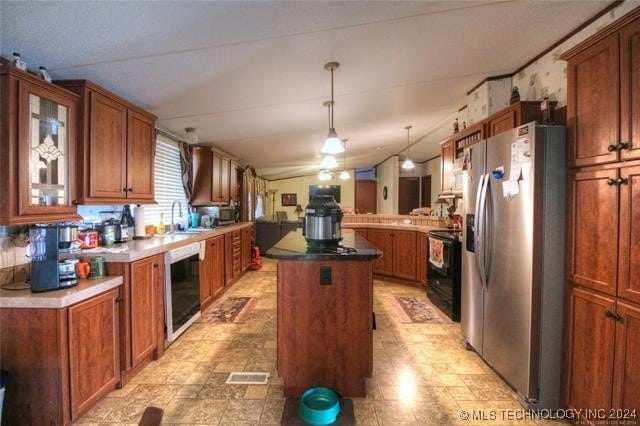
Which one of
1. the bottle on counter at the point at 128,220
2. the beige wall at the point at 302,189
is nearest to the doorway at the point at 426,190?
the beige wall at the point at 302,189

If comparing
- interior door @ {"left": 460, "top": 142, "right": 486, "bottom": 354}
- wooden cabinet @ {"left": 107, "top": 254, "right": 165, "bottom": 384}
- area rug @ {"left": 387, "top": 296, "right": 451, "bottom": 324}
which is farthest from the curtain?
interior door @ {"left": 460, "top": 142, "right": 486, "bottom": 354}

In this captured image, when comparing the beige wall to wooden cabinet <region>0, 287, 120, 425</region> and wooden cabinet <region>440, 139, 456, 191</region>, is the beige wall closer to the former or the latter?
wooden cabinet <region>440, 139, 456, 191</region>

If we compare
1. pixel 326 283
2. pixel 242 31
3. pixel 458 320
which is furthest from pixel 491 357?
pixel 242 31

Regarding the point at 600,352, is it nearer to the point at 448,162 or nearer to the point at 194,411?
the point at 194,411

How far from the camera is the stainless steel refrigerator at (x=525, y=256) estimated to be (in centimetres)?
180

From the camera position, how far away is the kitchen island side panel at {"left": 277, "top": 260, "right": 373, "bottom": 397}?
6.41 feet

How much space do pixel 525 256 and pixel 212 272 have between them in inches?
129

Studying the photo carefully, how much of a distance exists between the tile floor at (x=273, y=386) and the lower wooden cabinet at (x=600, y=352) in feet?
1.23

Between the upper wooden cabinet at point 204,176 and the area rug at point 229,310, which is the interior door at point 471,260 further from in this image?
the upper wooden cabinet at point 204,176

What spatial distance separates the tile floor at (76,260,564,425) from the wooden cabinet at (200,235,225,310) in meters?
0.55

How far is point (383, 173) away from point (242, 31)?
26.3 ft

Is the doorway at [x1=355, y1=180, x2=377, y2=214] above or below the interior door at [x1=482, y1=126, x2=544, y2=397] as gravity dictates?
above

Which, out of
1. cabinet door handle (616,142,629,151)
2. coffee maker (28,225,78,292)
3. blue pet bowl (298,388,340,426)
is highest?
cabinet door handle (616,142,629,151)

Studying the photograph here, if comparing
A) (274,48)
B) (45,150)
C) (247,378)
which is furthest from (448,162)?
(45,150)
